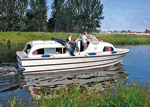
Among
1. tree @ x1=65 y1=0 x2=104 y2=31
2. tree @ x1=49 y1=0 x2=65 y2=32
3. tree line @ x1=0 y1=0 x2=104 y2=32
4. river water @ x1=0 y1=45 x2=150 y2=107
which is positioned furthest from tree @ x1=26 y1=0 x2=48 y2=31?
river water @ x1=0 y1=45 x2=150 y2=107

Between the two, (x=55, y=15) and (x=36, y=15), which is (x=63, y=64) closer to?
(x=36, y=15)

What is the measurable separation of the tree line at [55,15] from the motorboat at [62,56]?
4699 centimetres

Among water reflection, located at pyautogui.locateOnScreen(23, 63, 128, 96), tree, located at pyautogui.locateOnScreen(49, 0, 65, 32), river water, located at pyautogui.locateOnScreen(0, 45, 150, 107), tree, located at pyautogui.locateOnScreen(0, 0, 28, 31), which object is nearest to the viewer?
river water, located at pyautogui.locateOnScreen(0, 45, 150, 107)

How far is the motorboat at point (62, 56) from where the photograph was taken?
11.5 m

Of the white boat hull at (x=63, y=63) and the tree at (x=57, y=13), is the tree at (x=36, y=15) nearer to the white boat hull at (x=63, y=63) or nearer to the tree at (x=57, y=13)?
the tree at (x=57, y=13)

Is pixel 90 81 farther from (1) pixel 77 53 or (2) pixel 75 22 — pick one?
(2) pixel 75 22

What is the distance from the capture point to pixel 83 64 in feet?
42.7

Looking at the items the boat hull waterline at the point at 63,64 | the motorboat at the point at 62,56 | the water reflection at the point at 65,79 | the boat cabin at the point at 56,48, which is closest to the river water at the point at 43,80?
the water reflection at the point at 65,79

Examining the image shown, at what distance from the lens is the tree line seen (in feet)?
183

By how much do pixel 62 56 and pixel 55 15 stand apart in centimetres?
5618

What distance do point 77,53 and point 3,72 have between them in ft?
17.4

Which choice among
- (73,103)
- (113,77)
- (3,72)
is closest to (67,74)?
(113,77)

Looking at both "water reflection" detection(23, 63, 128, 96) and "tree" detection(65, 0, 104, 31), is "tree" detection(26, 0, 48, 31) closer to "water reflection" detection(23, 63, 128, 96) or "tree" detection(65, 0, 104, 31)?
"tree" detection(65, 0, 104, 31)

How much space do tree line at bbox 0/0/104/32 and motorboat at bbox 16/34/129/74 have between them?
47.0 metres
